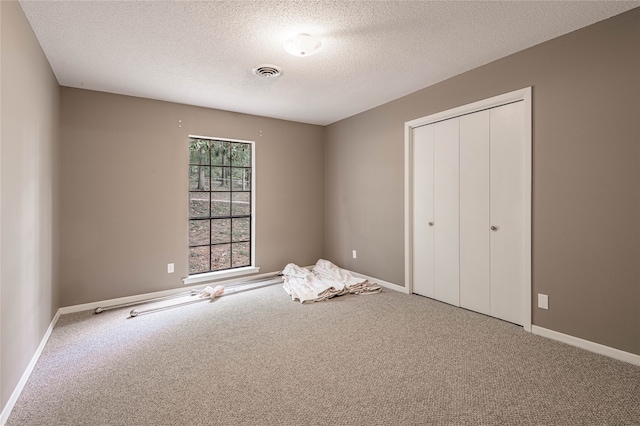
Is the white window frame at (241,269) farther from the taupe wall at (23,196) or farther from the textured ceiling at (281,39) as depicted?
the taupe wall at (23,196)

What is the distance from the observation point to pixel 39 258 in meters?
2.52

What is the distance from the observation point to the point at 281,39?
2500 mm

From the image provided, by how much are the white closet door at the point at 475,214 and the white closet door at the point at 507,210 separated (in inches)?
2.6

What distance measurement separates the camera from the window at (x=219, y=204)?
14.3 feet

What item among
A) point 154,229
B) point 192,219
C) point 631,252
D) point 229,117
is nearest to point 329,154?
point 229,117

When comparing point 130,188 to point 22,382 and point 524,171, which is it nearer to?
point 22,382

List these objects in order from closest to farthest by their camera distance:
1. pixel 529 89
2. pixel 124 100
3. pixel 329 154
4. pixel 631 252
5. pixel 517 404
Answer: pixel 517 404 < pixel 631 252 < pixel 529 89 < pixel 124 100 < pixel 329 154

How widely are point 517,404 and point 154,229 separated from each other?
3953 millimetres

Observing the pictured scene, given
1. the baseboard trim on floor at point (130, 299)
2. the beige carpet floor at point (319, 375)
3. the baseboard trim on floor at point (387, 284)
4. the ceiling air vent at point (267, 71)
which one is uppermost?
the ceiling air vent at point (267, 71)

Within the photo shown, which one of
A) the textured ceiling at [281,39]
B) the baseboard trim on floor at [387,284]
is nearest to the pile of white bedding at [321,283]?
the baseboard trim on floor at [387,284]

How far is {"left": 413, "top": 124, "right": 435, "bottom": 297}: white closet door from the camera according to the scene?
3688 mm

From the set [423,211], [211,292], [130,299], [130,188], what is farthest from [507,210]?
[130,299]

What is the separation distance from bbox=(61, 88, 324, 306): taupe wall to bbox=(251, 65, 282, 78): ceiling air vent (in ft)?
4.86

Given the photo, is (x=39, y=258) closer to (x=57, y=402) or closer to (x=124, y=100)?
(x=57, y=402)
